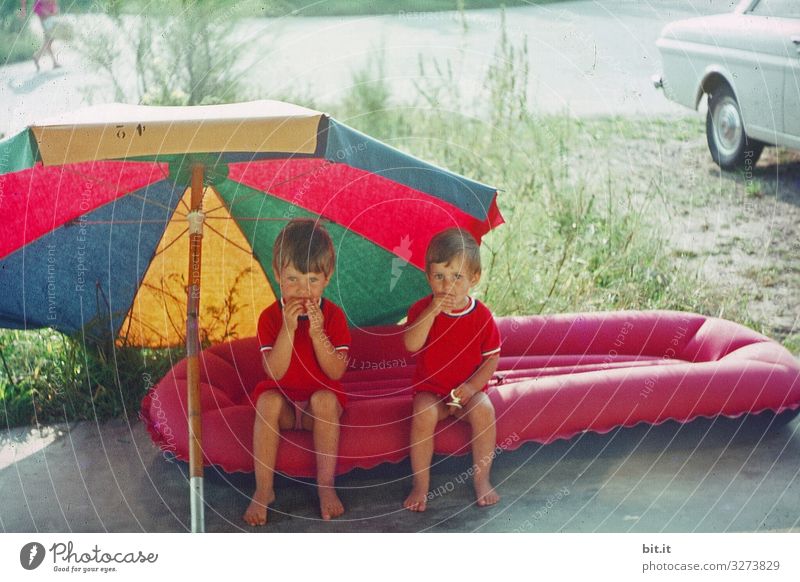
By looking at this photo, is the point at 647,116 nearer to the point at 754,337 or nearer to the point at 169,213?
the point at 754,337

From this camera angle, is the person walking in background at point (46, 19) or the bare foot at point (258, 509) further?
Answer: the person walking in background at point (46, 19)

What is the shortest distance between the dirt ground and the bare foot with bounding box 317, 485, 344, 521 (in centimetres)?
134

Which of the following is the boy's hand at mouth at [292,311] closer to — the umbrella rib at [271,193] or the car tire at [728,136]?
the umbrella rib at [271,193]

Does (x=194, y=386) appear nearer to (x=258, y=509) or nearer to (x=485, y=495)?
(x=258, y=509)

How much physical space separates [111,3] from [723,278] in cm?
201

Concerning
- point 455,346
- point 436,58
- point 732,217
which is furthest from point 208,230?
point 732,217

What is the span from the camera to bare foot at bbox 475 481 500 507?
212 centimetres

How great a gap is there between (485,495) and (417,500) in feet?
0.44

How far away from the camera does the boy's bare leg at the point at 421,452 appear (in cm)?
211

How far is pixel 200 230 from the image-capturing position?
2.10 metres

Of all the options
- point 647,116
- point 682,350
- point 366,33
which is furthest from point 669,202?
point 366,33
